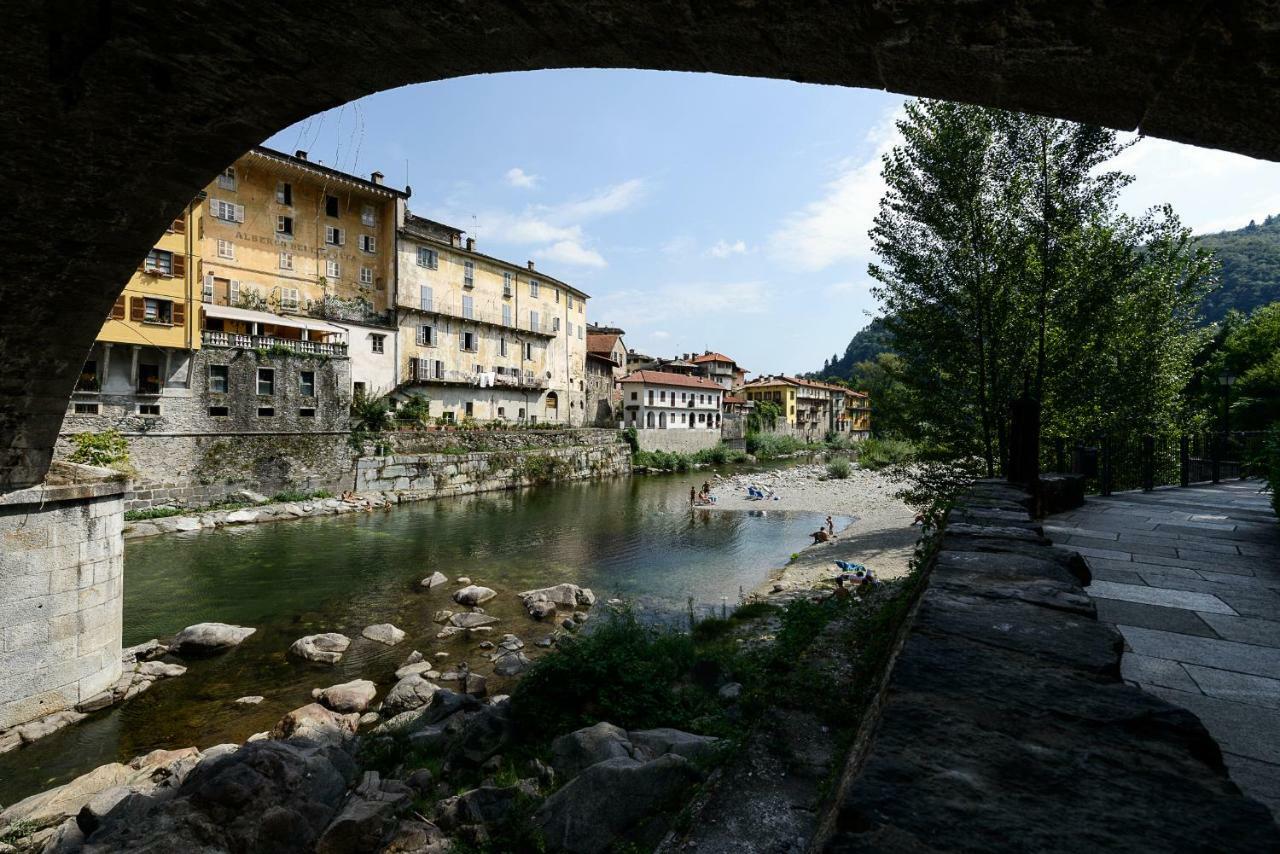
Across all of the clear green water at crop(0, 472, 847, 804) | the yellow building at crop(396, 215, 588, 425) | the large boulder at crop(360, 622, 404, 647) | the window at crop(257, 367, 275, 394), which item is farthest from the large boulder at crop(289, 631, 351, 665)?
the yellow building at crop(396, 215, 588, 425)

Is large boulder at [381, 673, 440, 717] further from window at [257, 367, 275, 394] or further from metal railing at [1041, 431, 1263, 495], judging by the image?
window at [257, 367, 275, 394]

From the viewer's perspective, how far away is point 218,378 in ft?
82.3

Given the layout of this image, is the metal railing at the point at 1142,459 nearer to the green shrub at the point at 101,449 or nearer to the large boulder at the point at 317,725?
the large boulder at the point at 317,725

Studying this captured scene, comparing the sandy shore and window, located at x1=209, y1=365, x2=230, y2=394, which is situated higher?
window, located at x1=209, y1=365, x2=230, y2=394

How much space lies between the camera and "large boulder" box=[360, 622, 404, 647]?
1229 cm

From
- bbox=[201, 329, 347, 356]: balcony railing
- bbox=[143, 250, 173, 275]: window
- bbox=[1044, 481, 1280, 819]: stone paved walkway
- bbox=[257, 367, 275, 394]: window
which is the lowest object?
bbox=[1044, 481, 1280, 819]: stone paved walkway

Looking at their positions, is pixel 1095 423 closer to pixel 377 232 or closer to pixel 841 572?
pixel 841 572

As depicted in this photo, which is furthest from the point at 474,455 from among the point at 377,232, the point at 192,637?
the point at 192,637

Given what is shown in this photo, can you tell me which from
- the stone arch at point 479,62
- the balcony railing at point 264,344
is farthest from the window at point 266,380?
the stone arch at point 479,62

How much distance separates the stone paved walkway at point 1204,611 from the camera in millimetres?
2791

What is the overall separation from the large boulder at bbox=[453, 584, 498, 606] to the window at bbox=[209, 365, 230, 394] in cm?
1772

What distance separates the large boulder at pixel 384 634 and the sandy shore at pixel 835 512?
896 cm

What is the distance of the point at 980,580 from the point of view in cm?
307

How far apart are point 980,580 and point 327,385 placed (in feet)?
102
